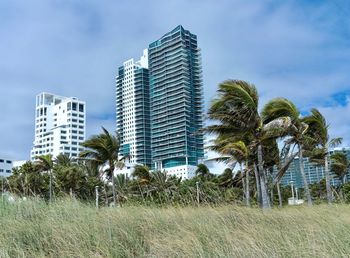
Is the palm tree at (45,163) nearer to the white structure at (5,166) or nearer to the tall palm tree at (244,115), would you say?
the tall palm tree at (244,115)

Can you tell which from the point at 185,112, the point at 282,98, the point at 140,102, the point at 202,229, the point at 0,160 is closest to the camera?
the point at 202,229

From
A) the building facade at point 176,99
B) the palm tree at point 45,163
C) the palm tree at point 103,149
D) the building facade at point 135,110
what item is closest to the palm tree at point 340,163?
the palm tree at point 103,149

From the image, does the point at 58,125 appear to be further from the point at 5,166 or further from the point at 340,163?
the point at 340,163

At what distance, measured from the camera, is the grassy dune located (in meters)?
4.48

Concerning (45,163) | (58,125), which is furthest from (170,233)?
(58,125)

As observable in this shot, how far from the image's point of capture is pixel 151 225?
548cm

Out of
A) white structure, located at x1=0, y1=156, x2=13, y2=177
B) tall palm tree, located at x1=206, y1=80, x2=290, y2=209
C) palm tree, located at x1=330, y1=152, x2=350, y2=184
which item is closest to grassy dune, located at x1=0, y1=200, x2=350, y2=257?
tall palm tree, located at x1=206, y1=80, x2=290, y2=209

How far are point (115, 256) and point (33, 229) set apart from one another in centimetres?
143

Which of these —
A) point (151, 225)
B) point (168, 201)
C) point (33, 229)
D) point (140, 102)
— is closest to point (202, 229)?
point (151, 225)

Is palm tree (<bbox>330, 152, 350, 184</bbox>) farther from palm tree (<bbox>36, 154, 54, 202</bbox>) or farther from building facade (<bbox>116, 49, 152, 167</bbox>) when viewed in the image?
building facade (<bbox>116, 49, 152, 167</bbox>)

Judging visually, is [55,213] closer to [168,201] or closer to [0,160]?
[168,201]

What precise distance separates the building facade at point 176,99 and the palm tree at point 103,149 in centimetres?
8509

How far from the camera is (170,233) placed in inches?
206

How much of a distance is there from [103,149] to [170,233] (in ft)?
83.2
